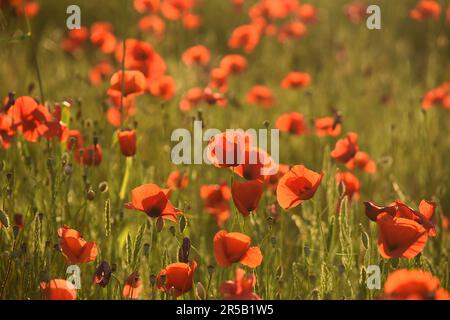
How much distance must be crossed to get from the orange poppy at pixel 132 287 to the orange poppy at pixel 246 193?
275 millimetres

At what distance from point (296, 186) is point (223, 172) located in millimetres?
1355

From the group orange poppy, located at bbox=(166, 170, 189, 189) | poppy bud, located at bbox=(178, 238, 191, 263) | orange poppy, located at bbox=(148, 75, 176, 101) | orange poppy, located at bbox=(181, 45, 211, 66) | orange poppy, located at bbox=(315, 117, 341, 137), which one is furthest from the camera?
orange poppy, located at bbox=(181, 45, 211, 66)

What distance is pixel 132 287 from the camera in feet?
4.88

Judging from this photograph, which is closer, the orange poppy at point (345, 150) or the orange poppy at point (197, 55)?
the orange poppy at point (345, 150)

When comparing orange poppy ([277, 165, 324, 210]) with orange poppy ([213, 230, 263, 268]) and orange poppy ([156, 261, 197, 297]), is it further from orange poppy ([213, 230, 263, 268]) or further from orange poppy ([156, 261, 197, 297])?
orange poppy ([156, 261, 197, 297])

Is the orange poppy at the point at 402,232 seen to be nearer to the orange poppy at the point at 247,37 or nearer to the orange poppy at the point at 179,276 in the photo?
the orange poppy at the point at 179,276

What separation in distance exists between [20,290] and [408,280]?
996mm

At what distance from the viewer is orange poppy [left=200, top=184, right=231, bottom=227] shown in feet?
7.09

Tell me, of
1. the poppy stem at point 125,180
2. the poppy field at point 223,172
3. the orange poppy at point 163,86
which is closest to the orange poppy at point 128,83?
the poppy field at point 223,172

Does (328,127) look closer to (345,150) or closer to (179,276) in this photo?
(345,150)

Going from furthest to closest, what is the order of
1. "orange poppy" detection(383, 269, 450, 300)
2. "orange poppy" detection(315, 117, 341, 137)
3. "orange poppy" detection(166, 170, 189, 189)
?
"orange poppy" detection(315, 117, 341, 137)
"orange poppy" detection(166, 170, 189, 189)
"orange poppy" detection(383, 269, 450, 300)

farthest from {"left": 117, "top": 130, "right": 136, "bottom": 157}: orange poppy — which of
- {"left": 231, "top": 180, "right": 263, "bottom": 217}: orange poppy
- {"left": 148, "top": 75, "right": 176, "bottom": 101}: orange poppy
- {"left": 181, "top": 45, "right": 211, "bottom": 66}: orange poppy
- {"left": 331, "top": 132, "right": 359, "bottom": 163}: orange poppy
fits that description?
{"left": 181, "top": 45, "right": 211, "bottom": 66}: orange poppy

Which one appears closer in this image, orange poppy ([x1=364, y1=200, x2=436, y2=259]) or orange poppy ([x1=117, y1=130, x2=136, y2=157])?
orange poppy ([x1=364, y1=200, x2=436, y2=259])

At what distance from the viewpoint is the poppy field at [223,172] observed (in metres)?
1.51
